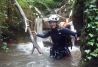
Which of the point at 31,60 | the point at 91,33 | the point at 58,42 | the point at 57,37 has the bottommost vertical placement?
the point at 31,60

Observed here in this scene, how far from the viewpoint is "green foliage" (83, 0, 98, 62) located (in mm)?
6008

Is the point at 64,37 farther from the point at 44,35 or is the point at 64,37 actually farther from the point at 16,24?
the point at 16,24

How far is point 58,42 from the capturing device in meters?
7.65

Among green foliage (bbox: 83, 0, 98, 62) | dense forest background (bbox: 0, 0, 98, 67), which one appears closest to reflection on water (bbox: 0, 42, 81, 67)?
dense forest background (bbox: 0, 0, 98, 67)

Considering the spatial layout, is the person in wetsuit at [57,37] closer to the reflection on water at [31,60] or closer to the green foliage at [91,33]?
the reflection on water at [31,60]

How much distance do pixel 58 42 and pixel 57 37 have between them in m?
0.18

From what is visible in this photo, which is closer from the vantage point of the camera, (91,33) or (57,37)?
(91,33)

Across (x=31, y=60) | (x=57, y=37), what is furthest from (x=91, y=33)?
(x=31, y=60)

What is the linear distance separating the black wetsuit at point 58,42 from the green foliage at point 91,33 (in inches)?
40.6

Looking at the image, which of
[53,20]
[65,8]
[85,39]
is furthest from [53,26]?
[65,8]

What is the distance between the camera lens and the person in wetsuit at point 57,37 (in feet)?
24.1

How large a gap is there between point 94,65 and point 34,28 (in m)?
5.85

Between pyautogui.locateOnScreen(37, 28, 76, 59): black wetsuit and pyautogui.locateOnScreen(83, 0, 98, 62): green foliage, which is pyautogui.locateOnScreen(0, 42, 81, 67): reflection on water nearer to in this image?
pyautogui.locateOnScreen(37, 28, 76, 59): black wetsuit

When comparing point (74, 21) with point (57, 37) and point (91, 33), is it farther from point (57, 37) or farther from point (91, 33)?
point (91, 33)
